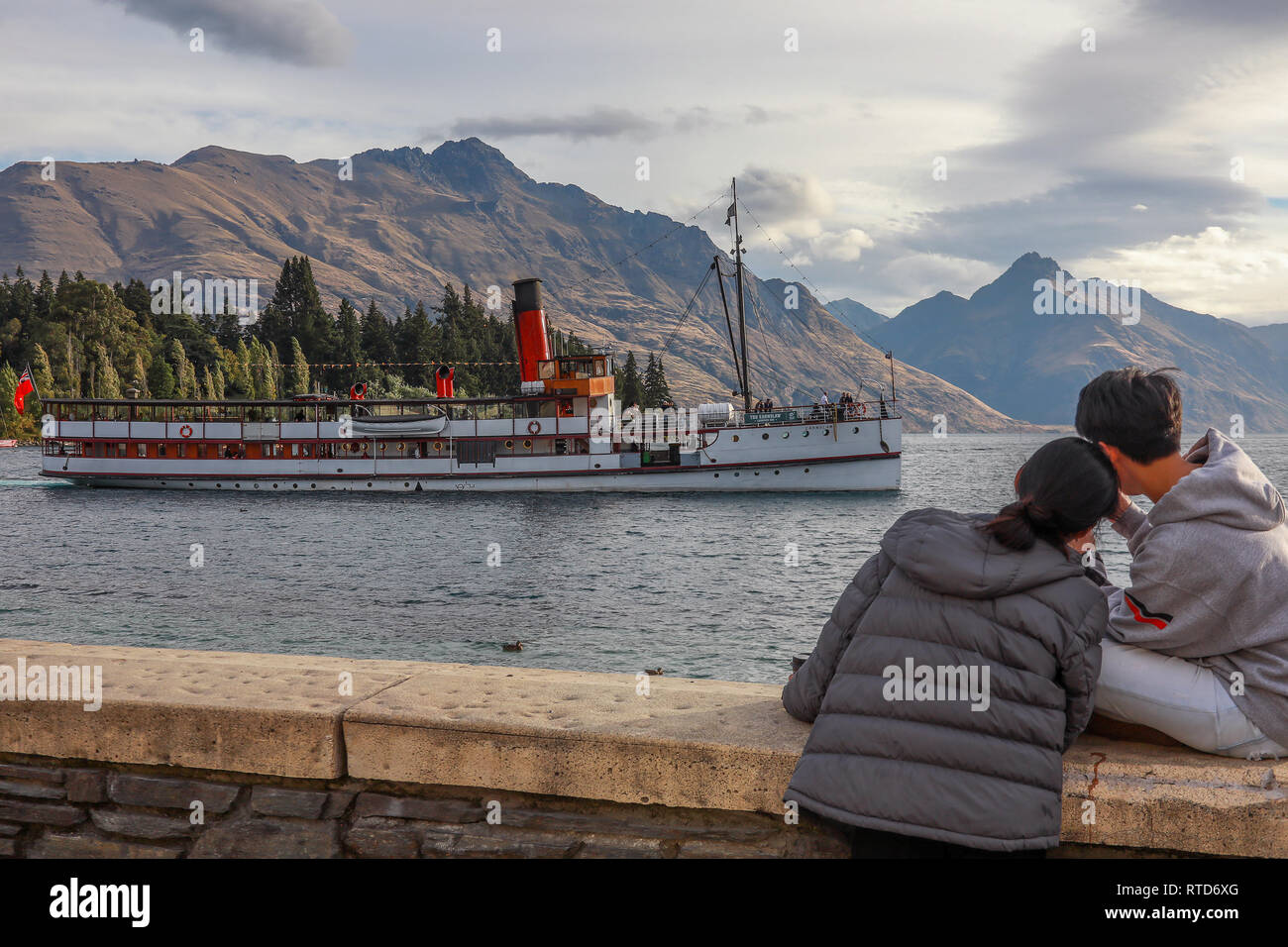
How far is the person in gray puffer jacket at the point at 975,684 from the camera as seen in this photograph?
8.44ft

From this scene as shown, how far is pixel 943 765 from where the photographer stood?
2.60m

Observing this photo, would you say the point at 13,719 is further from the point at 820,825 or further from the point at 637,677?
the point at 820,825

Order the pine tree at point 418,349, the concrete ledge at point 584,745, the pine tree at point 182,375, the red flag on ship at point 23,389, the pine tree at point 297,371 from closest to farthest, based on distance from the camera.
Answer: the concrete ledge at point 584,745
the red flag on ship at point 23,389
the pine tree at point 182,375
the pine tree at point 418,349
the pine tree at point 297,371

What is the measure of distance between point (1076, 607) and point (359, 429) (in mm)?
55816

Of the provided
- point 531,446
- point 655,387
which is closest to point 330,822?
point 531,446

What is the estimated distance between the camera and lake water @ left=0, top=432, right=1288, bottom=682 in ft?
60.2

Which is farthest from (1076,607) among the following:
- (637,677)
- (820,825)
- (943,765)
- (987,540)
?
(637,677)

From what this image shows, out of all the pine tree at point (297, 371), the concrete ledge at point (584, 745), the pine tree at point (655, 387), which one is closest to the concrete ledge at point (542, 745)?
the concrete ledge at point (584, 745)

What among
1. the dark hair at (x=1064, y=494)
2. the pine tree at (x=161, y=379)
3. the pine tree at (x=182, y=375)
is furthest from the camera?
the pine tree at (x=182, y=375)

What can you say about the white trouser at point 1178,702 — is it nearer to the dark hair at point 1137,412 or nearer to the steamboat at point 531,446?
the dark hair at point 1137,412

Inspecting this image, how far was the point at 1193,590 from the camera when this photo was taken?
283 centimetres

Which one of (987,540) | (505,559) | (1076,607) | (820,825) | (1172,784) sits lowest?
(505,559)

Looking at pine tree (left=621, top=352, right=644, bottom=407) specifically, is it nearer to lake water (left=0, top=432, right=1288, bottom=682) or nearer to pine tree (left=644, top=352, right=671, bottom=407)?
pine tree (left=644, top=352, right=671, bottom=407)

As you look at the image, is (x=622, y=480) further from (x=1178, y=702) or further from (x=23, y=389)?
(x=23, y=389)
